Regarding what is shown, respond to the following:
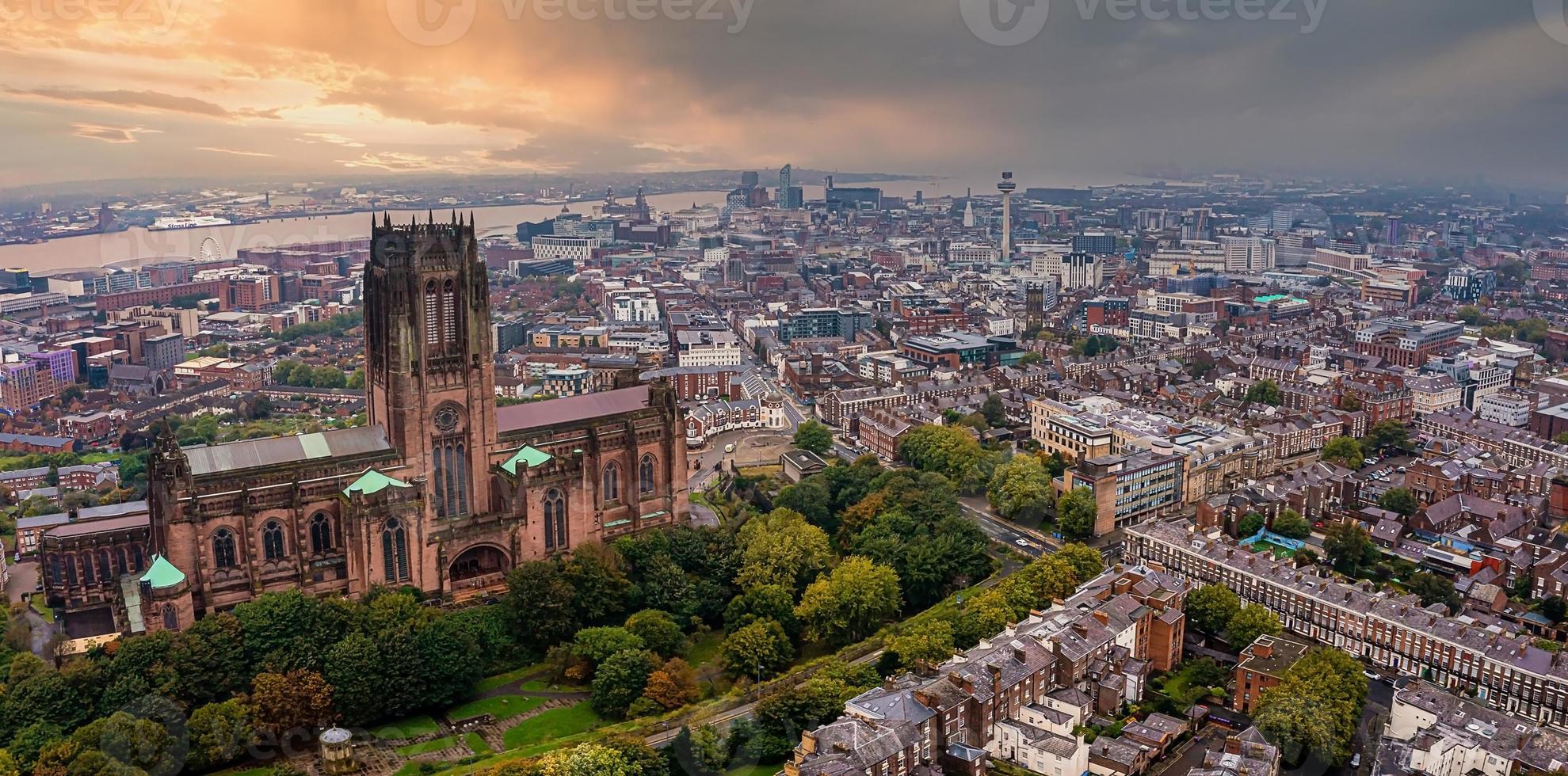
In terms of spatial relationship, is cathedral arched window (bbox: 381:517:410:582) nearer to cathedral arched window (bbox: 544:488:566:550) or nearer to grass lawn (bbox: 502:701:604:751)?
cathedral arched window (bbox: 544:488:566:550)

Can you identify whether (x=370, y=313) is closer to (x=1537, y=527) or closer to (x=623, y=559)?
(x=623, y=559)

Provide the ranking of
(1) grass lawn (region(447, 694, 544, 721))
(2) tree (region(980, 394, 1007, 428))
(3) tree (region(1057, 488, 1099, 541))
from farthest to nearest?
(2) tree (region(980, 394, 1007, 428)) < (3) tree (region(1057, 488, 1099, 541)) < (1) grass lawn (region(447, 694, 544, 721))

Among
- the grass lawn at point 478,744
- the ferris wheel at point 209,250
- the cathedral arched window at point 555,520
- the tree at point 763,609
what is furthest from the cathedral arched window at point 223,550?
the ferris wheel at point 209,250

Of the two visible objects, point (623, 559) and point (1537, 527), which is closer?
point (623, 559)

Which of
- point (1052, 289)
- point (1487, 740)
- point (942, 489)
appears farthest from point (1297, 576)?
point (1052, 289)

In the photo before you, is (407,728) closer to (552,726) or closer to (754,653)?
(552,726)

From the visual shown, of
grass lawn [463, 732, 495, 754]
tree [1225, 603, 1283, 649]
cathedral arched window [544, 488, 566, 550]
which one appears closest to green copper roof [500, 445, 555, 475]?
cathedral arched window [544, 488, 566, 550]

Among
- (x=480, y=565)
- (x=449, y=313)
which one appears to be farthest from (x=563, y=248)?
(x=480, y=565)

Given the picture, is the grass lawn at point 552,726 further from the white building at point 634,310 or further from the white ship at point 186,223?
the white ship at point 186,223
